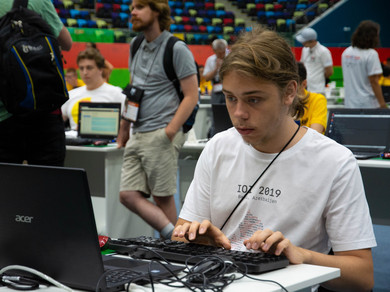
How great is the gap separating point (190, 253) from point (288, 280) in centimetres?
25

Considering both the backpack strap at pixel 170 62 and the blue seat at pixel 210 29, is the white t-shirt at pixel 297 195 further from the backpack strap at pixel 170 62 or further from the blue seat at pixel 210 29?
the blue seat at pixel 210 29

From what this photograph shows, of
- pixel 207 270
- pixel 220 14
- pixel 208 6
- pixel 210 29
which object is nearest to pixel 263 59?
pixel 207 270

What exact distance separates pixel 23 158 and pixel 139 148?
1056mm

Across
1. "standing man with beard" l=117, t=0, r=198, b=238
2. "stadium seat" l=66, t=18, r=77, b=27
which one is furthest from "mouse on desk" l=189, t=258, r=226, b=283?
"stadium seat" l=66, t=18, r=77, b=27

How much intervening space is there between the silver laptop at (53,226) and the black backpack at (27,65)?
1.35 m

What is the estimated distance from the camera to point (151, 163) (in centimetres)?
359

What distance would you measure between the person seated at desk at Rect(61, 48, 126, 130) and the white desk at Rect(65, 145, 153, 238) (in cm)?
57

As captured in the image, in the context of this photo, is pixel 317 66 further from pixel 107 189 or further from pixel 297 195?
pixel 297 195

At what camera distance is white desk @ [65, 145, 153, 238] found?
3998 millimetres

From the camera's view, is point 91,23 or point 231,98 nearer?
point 231,98

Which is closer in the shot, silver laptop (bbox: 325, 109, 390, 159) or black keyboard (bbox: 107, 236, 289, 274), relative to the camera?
black keyboard (bbox: 107, 236, 289, 274)

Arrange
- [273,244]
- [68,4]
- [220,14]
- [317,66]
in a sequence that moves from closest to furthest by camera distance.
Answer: [273,244]
[317,66]
[68,4]
[220,14]

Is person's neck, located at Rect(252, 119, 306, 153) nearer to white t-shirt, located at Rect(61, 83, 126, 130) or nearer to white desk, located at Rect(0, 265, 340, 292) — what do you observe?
white desk, located at Rect(0, 265, 340, 292)

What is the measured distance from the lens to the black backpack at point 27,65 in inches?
97.9
